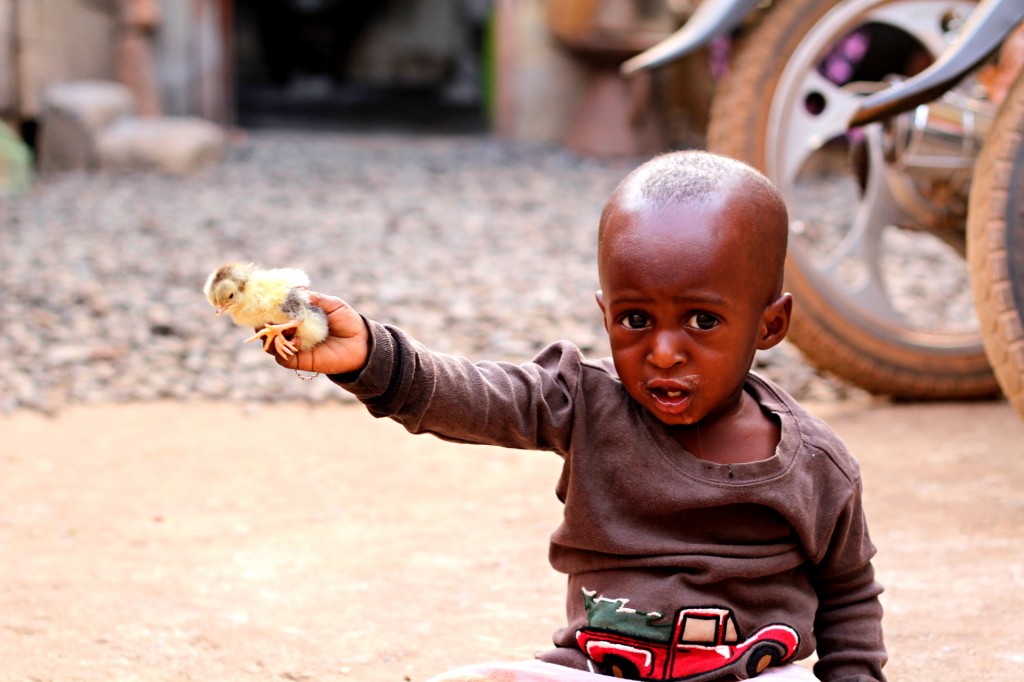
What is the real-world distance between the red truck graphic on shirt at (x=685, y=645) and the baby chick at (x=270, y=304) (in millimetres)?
515

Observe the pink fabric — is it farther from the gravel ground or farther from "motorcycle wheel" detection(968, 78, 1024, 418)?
the gravel ground

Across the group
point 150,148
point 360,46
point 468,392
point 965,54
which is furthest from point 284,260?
point 360,46

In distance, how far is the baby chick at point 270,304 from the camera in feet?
4.71

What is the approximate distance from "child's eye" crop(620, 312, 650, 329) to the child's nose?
3 centimetres

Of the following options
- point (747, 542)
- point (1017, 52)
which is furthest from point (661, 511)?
point (1017, 52)

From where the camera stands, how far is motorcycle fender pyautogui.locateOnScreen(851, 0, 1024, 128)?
7.77 feet

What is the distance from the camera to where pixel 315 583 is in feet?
7.63

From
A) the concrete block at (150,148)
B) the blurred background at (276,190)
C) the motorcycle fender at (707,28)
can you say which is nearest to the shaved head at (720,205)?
the motorcycle fender at (707,28)

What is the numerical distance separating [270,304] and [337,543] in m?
1.21

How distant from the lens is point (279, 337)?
4.67 ft

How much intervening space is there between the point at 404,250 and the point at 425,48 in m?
11.3

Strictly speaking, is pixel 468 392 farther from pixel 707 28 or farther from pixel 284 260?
pixel 284 260

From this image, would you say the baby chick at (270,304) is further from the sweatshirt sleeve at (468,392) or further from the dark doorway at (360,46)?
the dark doorway at (360,46)

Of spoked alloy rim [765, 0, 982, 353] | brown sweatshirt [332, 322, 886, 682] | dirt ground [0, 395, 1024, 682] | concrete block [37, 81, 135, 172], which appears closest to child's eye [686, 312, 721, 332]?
brown sweatshirt [332, 322, 886, 682]
